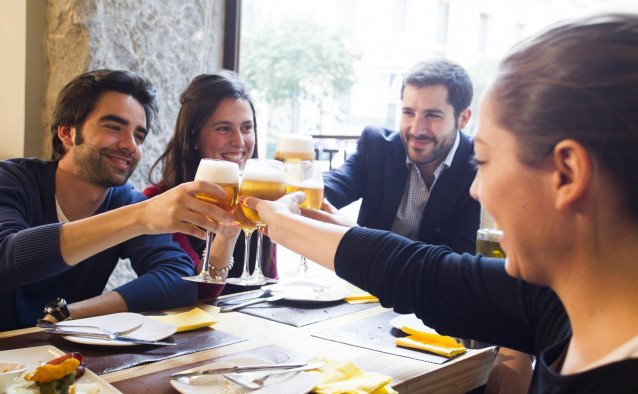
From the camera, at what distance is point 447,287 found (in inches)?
47.0

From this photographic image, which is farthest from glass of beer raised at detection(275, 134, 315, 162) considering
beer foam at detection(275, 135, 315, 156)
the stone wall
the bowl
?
the stone wall

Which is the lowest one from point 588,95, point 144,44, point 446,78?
point 588,95

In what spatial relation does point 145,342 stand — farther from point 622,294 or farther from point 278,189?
point 622,294

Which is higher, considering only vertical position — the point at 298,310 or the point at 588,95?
the point at 588,95

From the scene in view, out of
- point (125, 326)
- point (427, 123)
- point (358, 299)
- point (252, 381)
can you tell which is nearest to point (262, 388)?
point (252, 381)

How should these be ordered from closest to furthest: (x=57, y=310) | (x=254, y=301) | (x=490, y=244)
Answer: (x=57, y=310) → (x=490, y=244) → (x=254, y=301)

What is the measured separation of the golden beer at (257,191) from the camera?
1472 millimetres

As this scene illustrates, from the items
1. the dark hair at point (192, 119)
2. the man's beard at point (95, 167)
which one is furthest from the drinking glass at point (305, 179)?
the dark hair at point (192, 119)

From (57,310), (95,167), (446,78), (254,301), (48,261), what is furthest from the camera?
(446,78)

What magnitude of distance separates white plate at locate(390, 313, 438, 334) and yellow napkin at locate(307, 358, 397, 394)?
0.36 m

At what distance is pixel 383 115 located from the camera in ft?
A: 11.5

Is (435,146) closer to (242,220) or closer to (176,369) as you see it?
(242,220)

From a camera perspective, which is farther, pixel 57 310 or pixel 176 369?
pixel 57 310

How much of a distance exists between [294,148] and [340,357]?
82 cm
